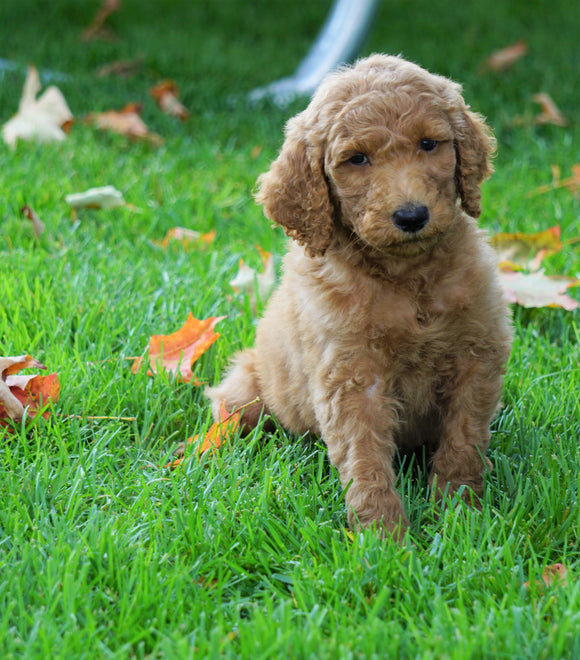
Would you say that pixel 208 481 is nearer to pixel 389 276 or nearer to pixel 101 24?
pixel 389 276

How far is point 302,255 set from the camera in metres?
3.11

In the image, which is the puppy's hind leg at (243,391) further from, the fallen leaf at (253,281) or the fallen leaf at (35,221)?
the fallen leaf at (35,221)

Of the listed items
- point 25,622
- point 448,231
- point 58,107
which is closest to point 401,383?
point 448,231

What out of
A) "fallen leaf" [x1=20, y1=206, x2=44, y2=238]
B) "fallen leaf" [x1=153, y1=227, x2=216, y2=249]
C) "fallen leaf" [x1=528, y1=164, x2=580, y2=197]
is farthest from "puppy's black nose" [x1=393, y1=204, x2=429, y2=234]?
"fallen leaf" [x1=528, y1=164, x2=580, y2=197]

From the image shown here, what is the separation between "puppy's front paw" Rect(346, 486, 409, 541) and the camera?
8.73 ft

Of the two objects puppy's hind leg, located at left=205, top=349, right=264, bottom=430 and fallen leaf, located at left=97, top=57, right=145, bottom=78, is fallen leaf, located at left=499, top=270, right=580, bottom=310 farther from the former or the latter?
fallen leaf, located at left=97, top=57, right=145, bottom=78

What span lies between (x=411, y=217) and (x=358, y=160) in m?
0.27

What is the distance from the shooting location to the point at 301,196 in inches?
115

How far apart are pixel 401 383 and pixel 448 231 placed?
0.49 meters

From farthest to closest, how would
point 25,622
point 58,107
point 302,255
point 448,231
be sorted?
point 58,107 < point 302,255 < point 448,231 < point 25,622

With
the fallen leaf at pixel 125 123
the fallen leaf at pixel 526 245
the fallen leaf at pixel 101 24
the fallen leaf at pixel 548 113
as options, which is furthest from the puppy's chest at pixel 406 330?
the fallen leaf at pixel 101 24

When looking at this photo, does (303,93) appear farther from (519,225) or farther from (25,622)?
(25,622)

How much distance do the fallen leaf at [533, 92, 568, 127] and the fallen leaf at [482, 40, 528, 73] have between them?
0.98m

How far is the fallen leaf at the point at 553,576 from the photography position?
90.1 inches
